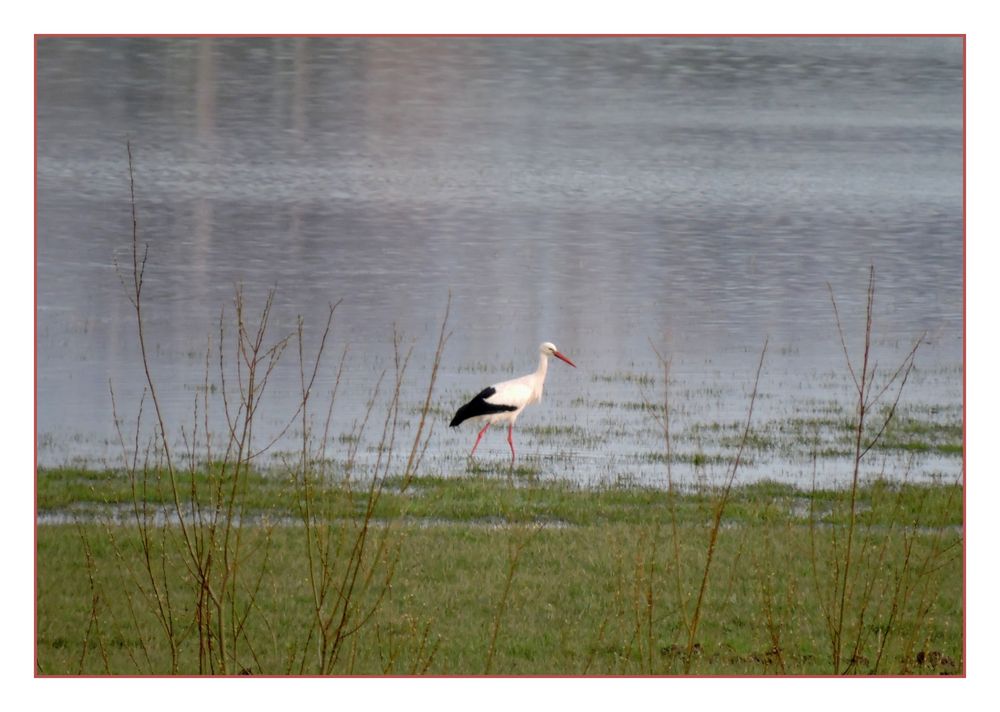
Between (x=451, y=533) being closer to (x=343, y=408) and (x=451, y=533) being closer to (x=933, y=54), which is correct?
(x=343, y=408)

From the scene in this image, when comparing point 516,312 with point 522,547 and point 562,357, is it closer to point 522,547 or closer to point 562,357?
point 562,357

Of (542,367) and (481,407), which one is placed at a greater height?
(542,367)

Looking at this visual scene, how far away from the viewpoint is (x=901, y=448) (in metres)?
5.01

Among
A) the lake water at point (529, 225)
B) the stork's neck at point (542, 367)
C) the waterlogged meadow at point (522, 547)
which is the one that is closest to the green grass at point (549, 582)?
the waterlogged meadow at point (522, 547)

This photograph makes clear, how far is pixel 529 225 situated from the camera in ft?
17.2

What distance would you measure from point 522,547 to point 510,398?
29.4 inches

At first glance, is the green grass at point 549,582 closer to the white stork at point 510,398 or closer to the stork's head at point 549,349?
the white stork at point 510,398

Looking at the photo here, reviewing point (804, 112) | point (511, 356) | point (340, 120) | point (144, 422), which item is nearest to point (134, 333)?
point (144, 422)

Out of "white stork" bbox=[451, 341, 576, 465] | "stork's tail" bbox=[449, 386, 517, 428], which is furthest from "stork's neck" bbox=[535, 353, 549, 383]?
"stork's tail" bbox=[449, 386, 517, 428]

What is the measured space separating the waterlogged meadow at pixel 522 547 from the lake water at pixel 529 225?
0.17 feet

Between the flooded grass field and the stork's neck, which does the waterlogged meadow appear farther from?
the stork's neck

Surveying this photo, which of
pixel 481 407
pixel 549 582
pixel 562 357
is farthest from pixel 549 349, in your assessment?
pixel 549 582

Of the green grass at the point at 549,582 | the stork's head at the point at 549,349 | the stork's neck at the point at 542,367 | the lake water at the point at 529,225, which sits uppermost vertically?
the lake water at the point at 529,225

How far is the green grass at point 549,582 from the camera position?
4500mm
